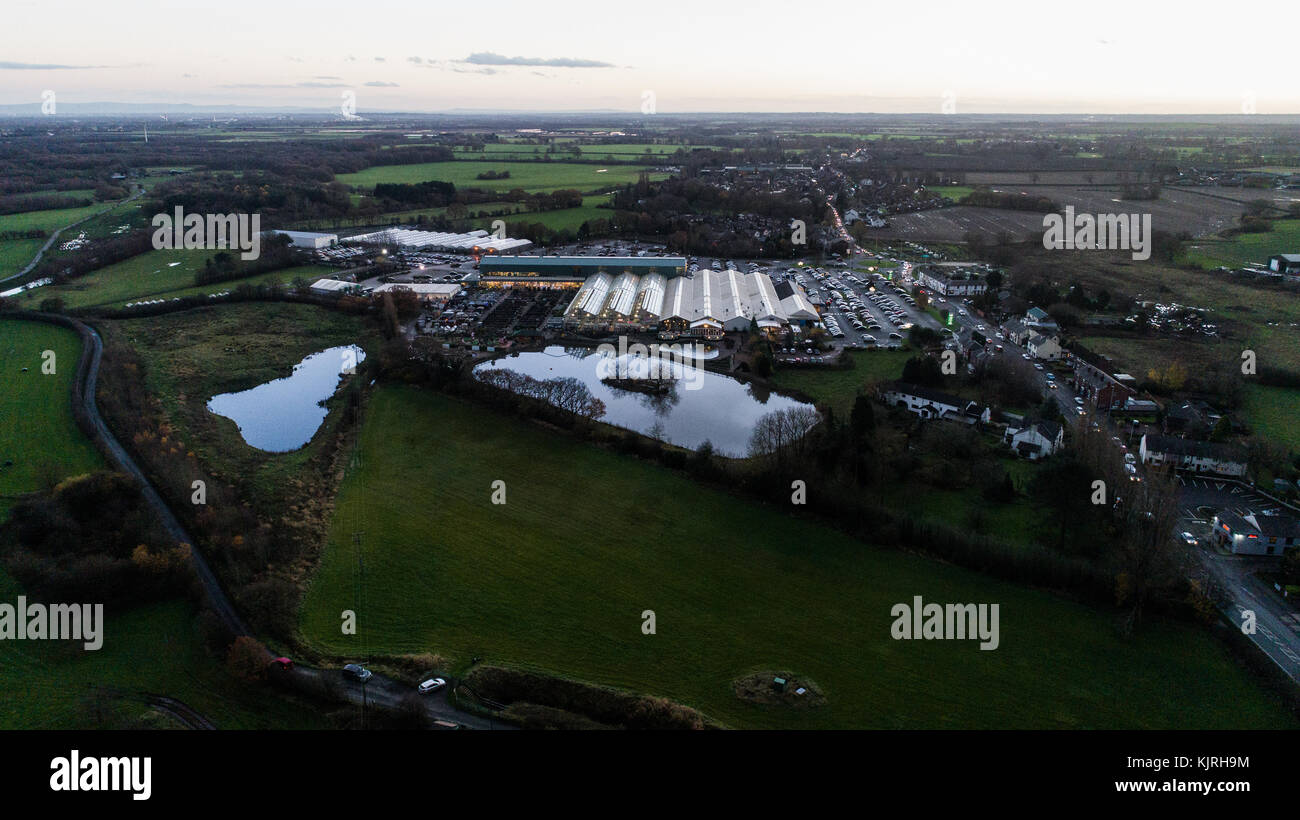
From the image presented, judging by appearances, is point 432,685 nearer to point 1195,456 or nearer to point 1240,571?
point 1240,571

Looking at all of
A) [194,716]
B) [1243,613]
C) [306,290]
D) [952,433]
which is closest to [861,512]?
[952,433]

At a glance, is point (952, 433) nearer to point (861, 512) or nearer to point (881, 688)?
point (861, 512)

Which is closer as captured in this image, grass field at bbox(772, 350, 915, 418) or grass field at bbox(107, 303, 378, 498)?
grass field at bbox(107, 303, 378, 498)

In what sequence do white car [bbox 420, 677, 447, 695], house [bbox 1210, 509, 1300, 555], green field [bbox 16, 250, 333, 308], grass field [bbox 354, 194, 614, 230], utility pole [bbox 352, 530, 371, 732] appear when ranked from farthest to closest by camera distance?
grass field [bbox 354, 194, 614, 230] < green field [bbox 16, 250, 333, 308] < house [bbox 1210, 509, 1300, 555] < utility pole [bbox 352, 530, 371, 732] < white car [bbox 420, 677, 447, 695]

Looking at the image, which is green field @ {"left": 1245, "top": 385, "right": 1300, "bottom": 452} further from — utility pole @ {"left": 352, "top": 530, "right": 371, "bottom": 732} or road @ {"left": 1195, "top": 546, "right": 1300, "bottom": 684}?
utility pole @ {"left": 352, "top": 530, "right": 371, "bottom": 732}

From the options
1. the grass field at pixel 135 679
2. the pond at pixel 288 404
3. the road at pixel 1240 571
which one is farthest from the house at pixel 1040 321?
the grass field at pixel 135 679

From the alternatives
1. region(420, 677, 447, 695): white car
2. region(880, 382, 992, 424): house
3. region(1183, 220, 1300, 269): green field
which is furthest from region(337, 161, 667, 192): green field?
region(420, 677, 447, 695): white car
